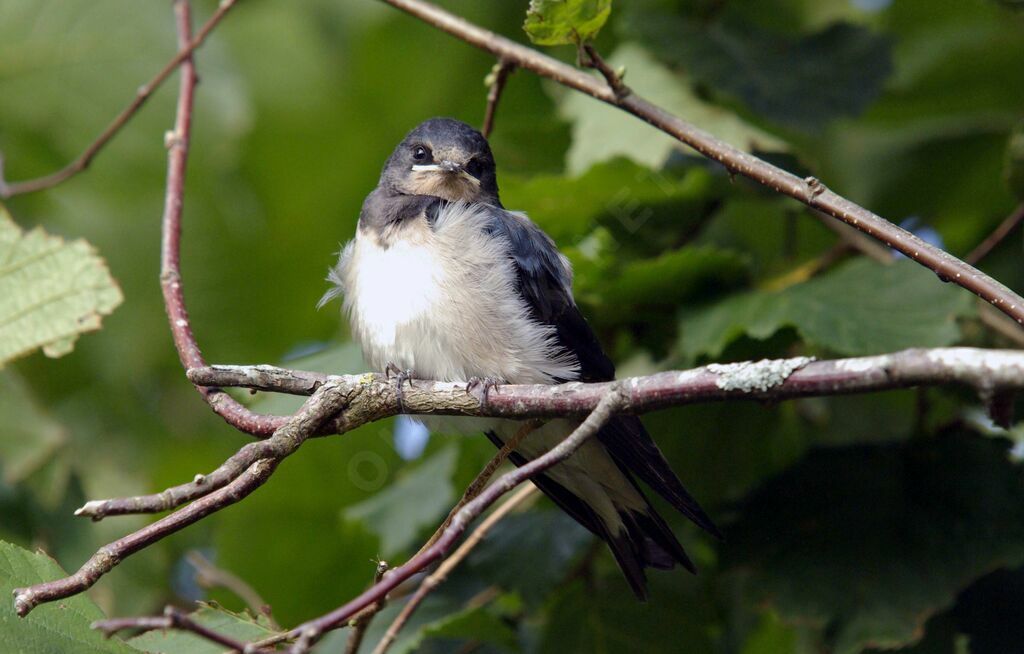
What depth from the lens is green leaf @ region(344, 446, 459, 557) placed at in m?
4.02

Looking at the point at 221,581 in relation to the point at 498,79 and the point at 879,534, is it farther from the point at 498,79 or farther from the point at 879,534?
the point at 879,534

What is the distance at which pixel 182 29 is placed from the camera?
12.1 ft

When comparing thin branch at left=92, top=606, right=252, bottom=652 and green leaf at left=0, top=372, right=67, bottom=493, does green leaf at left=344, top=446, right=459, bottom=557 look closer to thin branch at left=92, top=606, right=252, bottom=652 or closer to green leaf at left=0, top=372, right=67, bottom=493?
green leaf at left=0, top=372, right=67, bottom=493

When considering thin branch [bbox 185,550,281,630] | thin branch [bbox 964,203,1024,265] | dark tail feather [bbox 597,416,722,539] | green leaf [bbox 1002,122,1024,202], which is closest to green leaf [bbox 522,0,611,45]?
dark tail feather [bbox 597,416,722,539]

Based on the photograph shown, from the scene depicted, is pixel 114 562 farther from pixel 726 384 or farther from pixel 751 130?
pixel 751 130

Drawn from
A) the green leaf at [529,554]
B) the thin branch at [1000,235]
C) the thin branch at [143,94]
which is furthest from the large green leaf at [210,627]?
the thin branch at [1000,235]

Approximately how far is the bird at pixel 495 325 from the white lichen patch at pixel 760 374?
147cm

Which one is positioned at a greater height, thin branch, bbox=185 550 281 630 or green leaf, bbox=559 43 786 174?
green leaf, bbox=559 43 786 174

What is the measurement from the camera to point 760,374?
185 cm

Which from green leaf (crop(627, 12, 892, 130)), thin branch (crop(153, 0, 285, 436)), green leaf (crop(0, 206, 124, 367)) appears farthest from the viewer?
green leaf (crop(627, 12, 892, 130))

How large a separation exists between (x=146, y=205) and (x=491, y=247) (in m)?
2.08

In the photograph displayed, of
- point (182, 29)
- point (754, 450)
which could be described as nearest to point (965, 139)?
point (754, 450)

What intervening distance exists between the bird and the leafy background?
167mm

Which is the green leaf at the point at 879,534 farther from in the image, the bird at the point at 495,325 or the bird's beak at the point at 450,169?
the bird's beak at the point at 450,169
